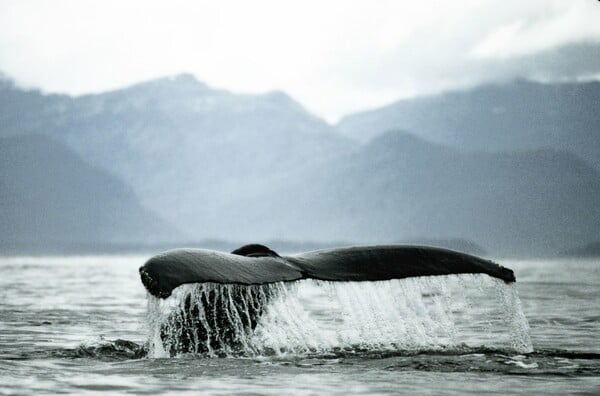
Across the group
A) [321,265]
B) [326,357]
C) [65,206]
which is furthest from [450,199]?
[321,265]

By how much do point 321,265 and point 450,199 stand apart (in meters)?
180

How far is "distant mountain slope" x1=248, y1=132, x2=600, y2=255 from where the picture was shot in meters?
170

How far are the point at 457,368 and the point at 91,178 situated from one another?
7683 inches

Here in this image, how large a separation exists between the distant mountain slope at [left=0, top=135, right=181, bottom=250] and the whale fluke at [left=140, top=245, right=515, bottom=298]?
168 meters

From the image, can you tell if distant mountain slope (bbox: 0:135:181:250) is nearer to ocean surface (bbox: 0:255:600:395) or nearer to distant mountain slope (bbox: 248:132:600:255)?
distant mountain slope (bbox: 248:132:600:255)

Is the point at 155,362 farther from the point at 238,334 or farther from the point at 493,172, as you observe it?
the point at 493,172

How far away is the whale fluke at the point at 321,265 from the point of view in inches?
219

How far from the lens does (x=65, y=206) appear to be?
18912 cm

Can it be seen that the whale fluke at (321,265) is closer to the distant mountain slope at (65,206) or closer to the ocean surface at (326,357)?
the ocean surface at (326,357)

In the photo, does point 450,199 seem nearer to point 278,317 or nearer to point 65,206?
point 65,206

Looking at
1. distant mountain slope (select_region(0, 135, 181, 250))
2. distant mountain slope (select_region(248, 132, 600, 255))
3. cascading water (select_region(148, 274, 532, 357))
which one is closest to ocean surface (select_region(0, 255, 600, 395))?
cascading water (select_region(148, 274, 532, 357))

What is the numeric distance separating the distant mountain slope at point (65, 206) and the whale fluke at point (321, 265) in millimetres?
168282

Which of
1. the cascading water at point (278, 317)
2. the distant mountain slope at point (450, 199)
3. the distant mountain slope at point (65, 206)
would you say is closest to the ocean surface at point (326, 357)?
the cascading water at point (278, 317)

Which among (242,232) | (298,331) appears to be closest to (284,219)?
(242,232)
